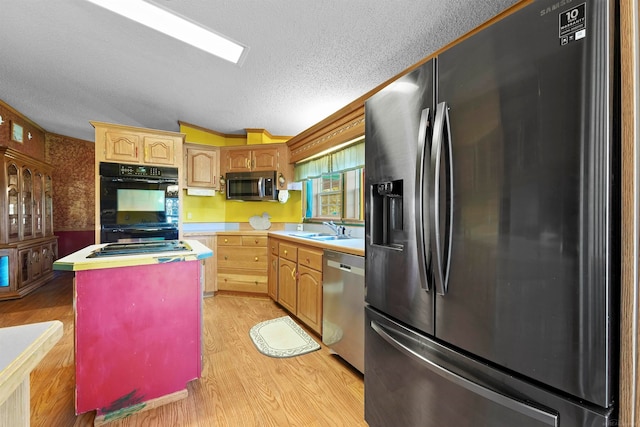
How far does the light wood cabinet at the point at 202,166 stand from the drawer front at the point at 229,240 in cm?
78

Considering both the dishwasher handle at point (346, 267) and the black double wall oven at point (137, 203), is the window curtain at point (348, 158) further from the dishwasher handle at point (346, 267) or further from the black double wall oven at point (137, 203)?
the black double wall oven at point (137, 203)

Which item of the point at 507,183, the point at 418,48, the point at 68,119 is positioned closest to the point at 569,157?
the point at 507,183

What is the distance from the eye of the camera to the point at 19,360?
451 mm

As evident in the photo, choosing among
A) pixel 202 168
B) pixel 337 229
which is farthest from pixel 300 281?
pixel 202 168

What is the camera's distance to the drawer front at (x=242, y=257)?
11.5 feet

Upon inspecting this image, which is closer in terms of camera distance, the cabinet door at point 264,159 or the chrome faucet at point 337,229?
the chrome faucet at point 337,229

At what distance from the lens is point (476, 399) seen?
0.83 m

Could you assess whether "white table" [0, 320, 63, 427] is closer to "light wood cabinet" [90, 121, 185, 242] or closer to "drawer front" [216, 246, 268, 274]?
"light wood cabinet" [90, 121, 185, 242]

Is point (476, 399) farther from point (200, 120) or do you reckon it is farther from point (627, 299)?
point (200, 120)

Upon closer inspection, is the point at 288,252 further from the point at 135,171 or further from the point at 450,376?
the point at 450,376

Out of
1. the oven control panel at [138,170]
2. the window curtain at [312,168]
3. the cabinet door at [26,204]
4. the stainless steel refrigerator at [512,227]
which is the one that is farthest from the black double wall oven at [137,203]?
the stainless steel refrigerator at [512,227]

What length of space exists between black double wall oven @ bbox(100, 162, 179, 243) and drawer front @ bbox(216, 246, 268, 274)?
71 centimetres

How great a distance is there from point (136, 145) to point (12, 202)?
223 centimetres

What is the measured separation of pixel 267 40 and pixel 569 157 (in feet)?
6.89
